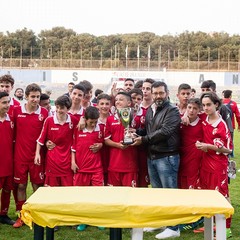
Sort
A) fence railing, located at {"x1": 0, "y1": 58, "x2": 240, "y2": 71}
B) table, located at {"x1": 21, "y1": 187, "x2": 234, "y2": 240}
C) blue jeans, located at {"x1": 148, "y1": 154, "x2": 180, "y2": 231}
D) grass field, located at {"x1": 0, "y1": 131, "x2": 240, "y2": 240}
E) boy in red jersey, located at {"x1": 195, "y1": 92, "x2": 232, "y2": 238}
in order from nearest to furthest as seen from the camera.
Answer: table, located at {"x1": 21, "y1": 187, "x2": 234, "y2": 240}
boy in red jersey, located at {"x1": 195, "y1": 92, "x2": 232, "y2": 238}
blue jeans, located at {"x1": 148, "y1": 154, "x2": 180, "y2": 231}
grass field, located at {"x1": 0, "y1": 131, "x2": 240, "y2": 240}
fence railing, located at {"x1": 0, "y1": 58, "x2": 240, "y2": 71}

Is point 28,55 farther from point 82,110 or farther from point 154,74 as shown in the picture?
point 82,110

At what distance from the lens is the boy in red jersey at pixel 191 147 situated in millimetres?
5453

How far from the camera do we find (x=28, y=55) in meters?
56.2

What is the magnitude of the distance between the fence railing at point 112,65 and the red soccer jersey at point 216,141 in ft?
122

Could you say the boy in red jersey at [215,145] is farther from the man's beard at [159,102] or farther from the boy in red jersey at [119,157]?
the boy in red jersey at [119,157]

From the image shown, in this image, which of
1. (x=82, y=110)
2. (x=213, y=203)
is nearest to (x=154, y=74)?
(x=82, y=110)

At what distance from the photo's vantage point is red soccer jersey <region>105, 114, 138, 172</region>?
566cm

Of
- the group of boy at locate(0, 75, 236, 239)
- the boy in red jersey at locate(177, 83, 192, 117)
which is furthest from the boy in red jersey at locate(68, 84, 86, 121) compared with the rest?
the boy in red jersey at locate(177, 83, 192, 117)

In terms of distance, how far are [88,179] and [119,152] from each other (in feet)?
1.60

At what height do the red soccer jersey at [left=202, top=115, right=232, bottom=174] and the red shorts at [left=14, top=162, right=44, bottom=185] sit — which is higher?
the red soccer jersey at [left=202, top=115, right=232, bottom=174]

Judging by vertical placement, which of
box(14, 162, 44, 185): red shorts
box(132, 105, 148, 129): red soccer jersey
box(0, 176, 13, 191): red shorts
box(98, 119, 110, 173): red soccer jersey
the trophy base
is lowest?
box(0, 176, 13, 191): red shorts

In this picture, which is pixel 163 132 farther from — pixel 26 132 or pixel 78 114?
pixel 26 132

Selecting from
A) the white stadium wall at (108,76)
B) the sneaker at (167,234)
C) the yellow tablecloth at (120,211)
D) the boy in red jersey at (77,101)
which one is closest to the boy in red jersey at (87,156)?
the boy in red jersey at (77,101)

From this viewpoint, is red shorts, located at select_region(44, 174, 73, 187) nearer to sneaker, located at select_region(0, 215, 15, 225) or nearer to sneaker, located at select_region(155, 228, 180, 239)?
sneaker, located at select_region(0, 215, 15, 225)
